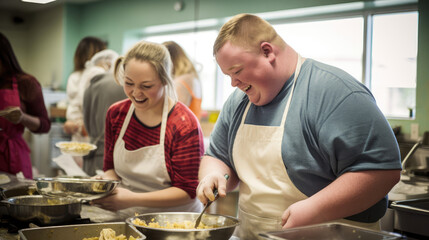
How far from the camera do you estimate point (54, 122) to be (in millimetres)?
3561

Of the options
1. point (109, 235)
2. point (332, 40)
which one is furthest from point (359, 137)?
point (332, 40)

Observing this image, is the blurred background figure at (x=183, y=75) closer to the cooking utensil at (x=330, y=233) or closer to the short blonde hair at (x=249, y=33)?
the short blonde hair at (x=249, y=33)

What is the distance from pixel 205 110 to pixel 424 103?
283 cm

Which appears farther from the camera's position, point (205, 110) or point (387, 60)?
point (205, 110)

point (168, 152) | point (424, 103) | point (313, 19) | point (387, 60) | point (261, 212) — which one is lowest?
point (261, 212)

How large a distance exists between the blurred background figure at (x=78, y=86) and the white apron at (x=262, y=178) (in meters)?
2.12

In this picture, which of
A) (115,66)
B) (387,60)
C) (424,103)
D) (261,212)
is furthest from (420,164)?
(115,66)

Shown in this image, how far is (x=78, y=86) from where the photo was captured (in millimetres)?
3592

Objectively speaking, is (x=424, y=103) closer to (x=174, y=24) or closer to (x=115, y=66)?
(x=115, y=66)

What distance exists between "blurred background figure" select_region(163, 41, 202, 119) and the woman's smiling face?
1.15 meters

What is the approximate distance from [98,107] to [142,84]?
3.62 ft

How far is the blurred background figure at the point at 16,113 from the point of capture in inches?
109

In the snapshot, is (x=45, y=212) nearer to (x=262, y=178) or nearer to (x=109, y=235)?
(x=109, y=235)

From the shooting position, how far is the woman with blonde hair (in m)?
1.88
